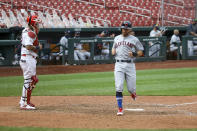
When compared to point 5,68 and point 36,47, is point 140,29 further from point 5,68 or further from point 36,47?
point 36,47

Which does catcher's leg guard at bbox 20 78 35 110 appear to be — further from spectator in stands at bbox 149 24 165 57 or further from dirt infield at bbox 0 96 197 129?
spectator in stands at bbox 149 24 165 57

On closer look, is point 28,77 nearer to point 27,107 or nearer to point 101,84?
point 27,107

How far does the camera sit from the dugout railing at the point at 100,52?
19.0 meters

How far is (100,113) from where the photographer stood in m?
7.82

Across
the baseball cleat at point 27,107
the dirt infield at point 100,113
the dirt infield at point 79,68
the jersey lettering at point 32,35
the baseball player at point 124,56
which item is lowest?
the dirt infield at point 100,113

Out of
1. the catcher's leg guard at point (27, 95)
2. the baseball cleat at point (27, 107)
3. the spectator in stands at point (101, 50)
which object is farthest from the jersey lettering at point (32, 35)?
the spectator in stands at point (101, 50)

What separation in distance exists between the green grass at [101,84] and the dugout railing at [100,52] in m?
3.56

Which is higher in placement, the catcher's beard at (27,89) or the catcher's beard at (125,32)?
the catcher's beard at (125,32)

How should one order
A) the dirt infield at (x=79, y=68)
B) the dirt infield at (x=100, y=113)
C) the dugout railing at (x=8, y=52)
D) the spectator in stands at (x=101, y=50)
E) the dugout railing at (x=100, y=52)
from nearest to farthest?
the dirt infield at (x=100, y=113) < the dirt infield at (x=79, y=68) < the dugout railing at (x=8, y=52) < the dugout railing at (x=100, y=52) < the spectator in stands at (x=101, y=50)

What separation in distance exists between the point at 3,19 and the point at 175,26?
9220 mm

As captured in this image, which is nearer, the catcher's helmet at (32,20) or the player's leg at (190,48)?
the catcher's helmet at (32,20)

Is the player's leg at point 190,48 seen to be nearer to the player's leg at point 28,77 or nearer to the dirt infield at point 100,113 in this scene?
the dirt infield at point 100,113

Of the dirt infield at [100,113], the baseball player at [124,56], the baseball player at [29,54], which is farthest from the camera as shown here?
the baseball player at [29,54]

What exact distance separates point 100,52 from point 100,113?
11.8m
